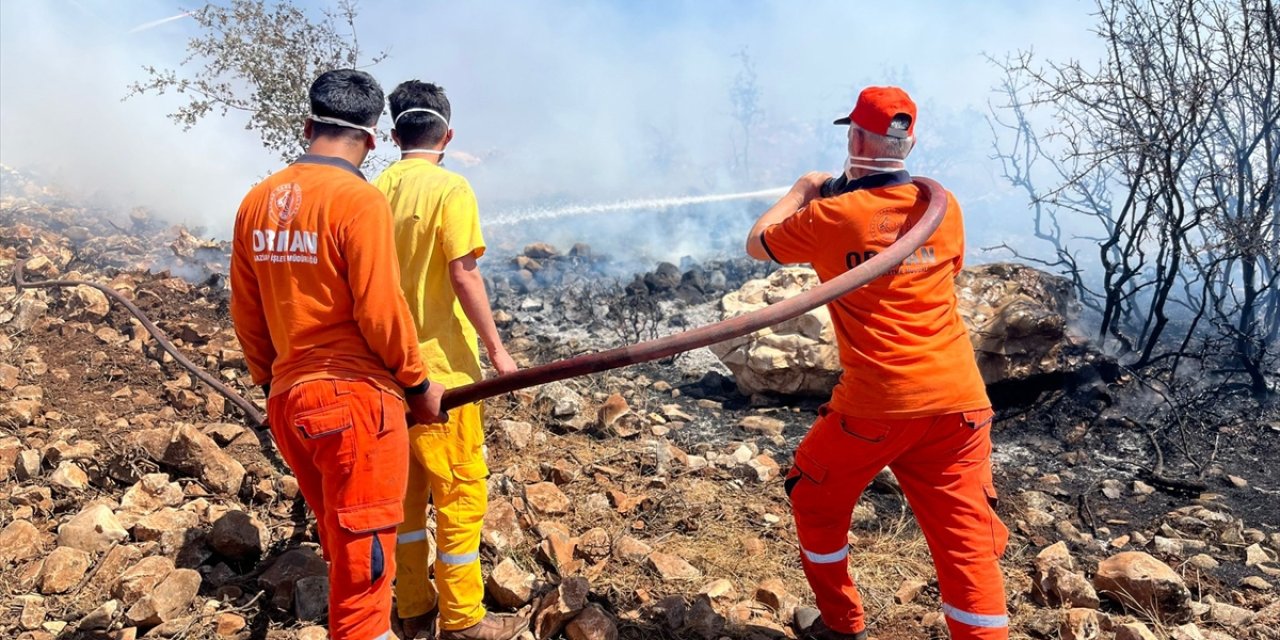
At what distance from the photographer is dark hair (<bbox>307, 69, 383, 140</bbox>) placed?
7.56 ft

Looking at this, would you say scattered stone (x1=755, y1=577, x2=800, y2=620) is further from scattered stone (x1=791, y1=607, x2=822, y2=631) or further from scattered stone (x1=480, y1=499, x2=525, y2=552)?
scattered stone (x1=480, y1=499, x2=525, y2=552)

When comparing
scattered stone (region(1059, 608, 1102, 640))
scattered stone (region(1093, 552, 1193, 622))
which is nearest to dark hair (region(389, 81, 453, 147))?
scattered stone (region(1059, 608, 1102, 640))

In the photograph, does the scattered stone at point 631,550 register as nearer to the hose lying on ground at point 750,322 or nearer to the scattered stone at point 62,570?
the hose lying on ground at point 750,322

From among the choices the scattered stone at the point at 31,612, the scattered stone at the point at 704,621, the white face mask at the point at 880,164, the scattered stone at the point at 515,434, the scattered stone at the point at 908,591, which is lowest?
the scattered stone at the point at 908,591

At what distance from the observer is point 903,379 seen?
249cm

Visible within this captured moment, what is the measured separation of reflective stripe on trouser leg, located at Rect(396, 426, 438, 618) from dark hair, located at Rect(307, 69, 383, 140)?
1108mm

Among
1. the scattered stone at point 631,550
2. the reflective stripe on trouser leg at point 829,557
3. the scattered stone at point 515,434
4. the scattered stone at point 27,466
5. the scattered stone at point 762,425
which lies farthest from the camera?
the scattered stone at point 762,425

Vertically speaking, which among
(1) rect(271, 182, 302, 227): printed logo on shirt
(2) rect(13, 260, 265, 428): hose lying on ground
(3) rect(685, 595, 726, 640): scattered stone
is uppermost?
(1) rect(271, 182, 302, 227): printed logo on shirt

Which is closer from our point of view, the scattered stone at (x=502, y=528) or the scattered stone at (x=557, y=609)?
the scattered stone at (x=557, y=609)

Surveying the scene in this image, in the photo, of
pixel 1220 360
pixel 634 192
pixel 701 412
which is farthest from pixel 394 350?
pixel 634 192

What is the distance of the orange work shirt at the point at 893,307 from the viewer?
250 centimetres

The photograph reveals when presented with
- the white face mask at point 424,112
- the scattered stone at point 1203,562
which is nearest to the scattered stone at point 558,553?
the white face mask at point 424,112

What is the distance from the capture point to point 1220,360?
6.20 metres

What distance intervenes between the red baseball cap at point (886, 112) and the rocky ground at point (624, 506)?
178 cm
